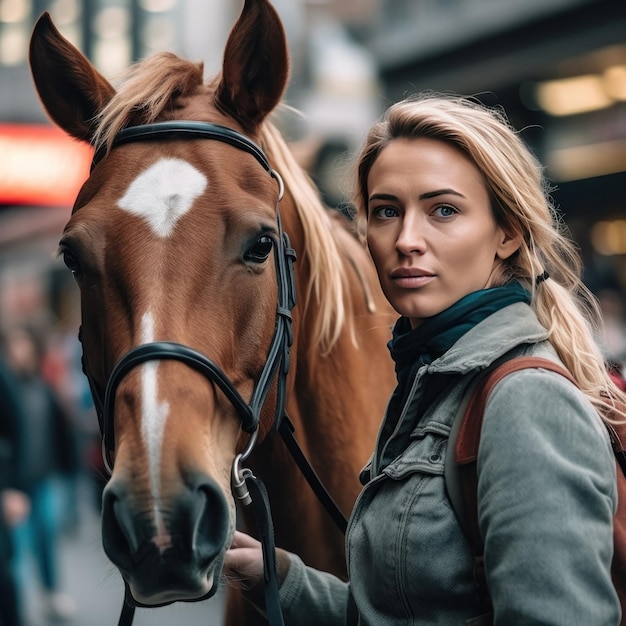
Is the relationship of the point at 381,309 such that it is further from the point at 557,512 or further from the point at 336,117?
the point at 336,117

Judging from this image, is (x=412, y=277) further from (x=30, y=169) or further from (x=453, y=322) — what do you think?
(x=30, y=169)

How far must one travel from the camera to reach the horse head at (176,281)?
1.80 m

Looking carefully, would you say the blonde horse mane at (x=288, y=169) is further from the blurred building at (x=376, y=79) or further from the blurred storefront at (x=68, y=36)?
the blurred storefront at (x=68, y=36)

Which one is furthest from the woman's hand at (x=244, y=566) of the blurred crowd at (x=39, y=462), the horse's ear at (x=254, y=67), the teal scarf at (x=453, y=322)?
the blurred crowd at (x=39, y=462)

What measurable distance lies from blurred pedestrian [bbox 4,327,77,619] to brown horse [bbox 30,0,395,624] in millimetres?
5361

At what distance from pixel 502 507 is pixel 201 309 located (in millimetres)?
873

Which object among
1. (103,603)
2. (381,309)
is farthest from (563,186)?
(381,309)

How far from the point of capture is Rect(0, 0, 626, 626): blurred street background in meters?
8.01

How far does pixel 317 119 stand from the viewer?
25.4 metres

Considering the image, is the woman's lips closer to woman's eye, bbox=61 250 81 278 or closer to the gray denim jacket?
the gray denim jacket

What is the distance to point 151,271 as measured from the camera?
207cm

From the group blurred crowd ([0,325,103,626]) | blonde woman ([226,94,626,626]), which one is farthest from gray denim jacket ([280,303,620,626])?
blurred crowd ([0,325,103,626])

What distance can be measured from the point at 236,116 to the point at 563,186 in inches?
510

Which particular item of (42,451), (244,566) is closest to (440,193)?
(244,566)
